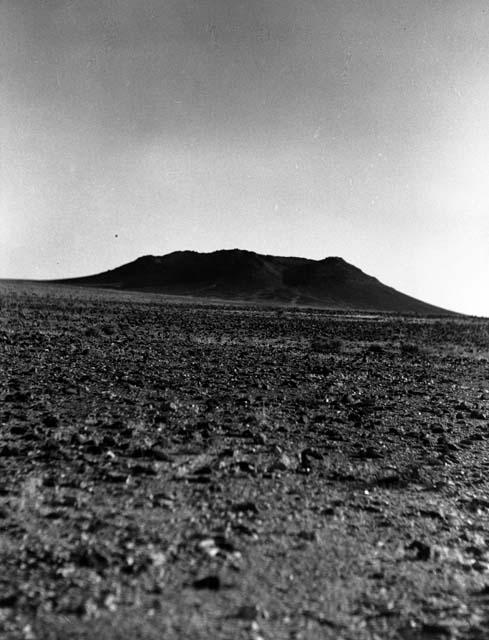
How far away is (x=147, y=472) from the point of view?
5.12m

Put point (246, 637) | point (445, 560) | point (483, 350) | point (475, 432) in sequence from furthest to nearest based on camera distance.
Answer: point (483, 350) → point (475, 432) → point (445, 560) → point (246, 637)

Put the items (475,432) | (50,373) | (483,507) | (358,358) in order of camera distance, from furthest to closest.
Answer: (358,358), (50,373), (475,432), (483,507)

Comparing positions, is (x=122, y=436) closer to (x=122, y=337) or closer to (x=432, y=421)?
(x=432, y=421)

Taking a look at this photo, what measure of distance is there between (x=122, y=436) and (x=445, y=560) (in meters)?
3.51

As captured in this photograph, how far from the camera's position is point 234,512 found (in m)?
4.38

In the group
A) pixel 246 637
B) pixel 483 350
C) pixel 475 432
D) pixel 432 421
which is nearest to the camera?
pixel 246 637

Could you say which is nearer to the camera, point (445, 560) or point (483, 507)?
point (445, 560)

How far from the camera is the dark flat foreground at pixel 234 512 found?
3.03 metres

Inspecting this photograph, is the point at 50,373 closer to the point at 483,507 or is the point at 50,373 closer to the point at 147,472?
the point at 147,472

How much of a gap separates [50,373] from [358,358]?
31.1 ft

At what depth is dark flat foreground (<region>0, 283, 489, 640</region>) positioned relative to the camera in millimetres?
3033

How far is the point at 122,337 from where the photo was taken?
17.6m

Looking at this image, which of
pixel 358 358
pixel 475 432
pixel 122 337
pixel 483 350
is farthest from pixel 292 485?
pixel 483 350

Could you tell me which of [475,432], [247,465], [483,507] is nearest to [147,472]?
[247,465]
